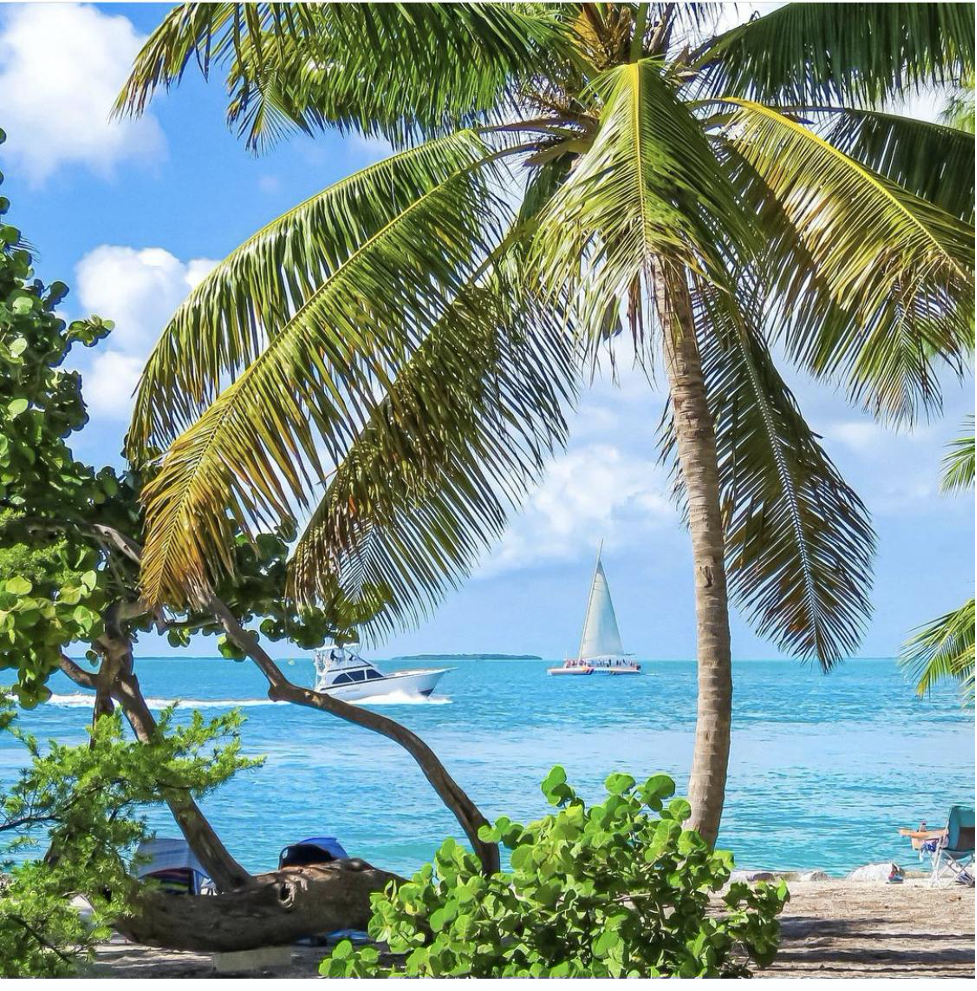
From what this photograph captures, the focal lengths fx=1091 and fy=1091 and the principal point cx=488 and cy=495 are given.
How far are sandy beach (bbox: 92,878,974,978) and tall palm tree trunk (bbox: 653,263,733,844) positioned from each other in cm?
68

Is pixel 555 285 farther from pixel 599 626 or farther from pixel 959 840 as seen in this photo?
pixel 599 626

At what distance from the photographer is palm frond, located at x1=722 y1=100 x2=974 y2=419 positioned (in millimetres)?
2895

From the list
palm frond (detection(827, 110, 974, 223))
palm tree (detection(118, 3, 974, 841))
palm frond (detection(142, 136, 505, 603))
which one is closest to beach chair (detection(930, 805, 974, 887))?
palm tree (detection(118, 3, 974, 841))

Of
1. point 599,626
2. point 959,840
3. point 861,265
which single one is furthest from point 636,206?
point 599,626

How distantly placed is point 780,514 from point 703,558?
1389 mm

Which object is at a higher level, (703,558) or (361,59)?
(361,59)

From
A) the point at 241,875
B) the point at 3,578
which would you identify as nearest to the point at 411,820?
the point at 241,875

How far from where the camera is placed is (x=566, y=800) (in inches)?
108

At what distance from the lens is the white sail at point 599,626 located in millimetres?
41188

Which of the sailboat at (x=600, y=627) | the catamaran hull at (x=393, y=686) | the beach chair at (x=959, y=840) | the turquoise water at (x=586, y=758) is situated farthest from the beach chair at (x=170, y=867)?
the sailboat at (x=600, y=627)

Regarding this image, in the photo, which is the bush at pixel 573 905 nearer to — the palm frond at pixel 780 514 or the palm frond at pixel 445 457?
the palm frond at pixel 445 457

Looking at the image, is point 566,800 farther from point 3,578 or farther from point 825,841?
point 825,841

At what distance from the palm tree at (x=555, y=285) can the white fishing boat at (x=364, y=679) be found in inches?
1284

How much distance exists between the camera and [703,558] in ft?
12.9
